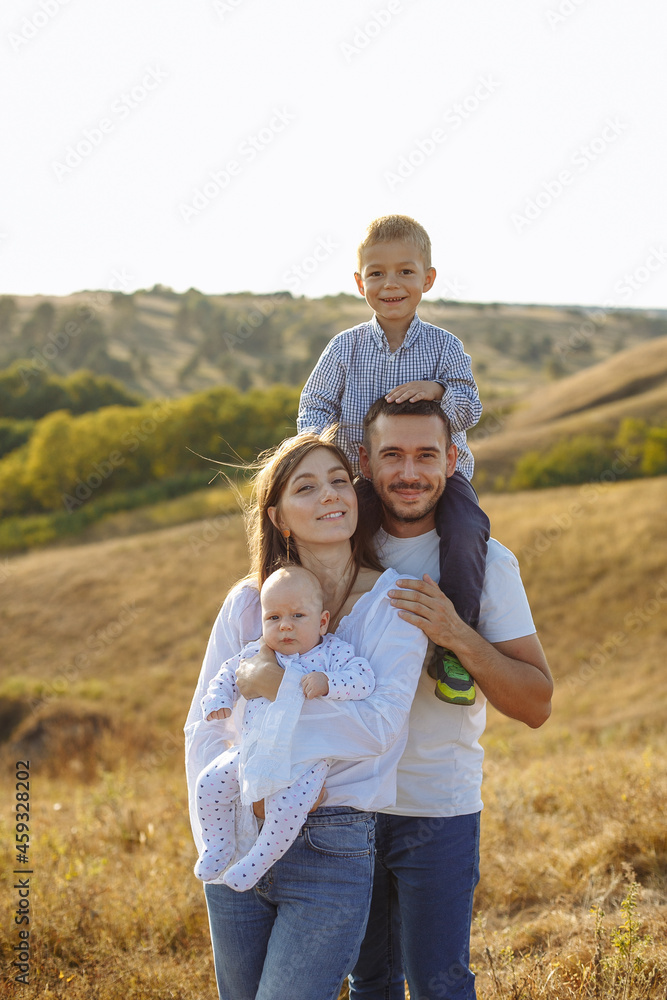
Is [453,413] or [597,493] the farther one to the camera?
[597,493]

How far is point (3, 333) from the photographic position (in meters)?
Answer: 94.8

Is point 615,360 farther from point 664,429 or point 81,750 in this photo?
point 81,750

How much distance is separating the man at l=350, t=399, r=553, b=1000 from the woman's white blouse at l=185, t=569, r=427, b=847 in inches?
4.1

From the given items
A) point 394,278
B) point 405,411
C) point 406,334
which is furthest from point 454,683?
point 394,278

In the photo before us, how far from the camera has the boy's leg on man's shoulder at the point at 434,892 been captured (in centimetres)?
265

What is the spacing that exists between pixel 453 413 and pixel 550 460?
3935 cm

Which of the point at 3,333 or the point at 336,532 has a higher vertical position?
the point at 3,333

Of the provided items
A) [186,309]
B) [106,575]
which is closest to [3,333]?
[186,309]

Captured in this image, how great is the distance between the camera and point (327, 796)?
7.71 feet

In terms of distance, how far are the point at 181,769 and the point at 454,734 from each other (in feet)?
31.6

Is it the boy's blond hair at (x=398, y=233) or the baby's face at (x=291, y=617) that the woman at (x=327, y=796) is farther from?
the boy's blond hair at (x=398, y=233)

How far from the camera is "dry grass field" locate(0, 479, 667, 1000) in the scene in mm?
3666

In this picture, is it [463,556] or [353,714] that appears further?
[463,556]

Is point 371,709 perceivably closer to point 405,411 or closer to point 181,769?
point 405,411
